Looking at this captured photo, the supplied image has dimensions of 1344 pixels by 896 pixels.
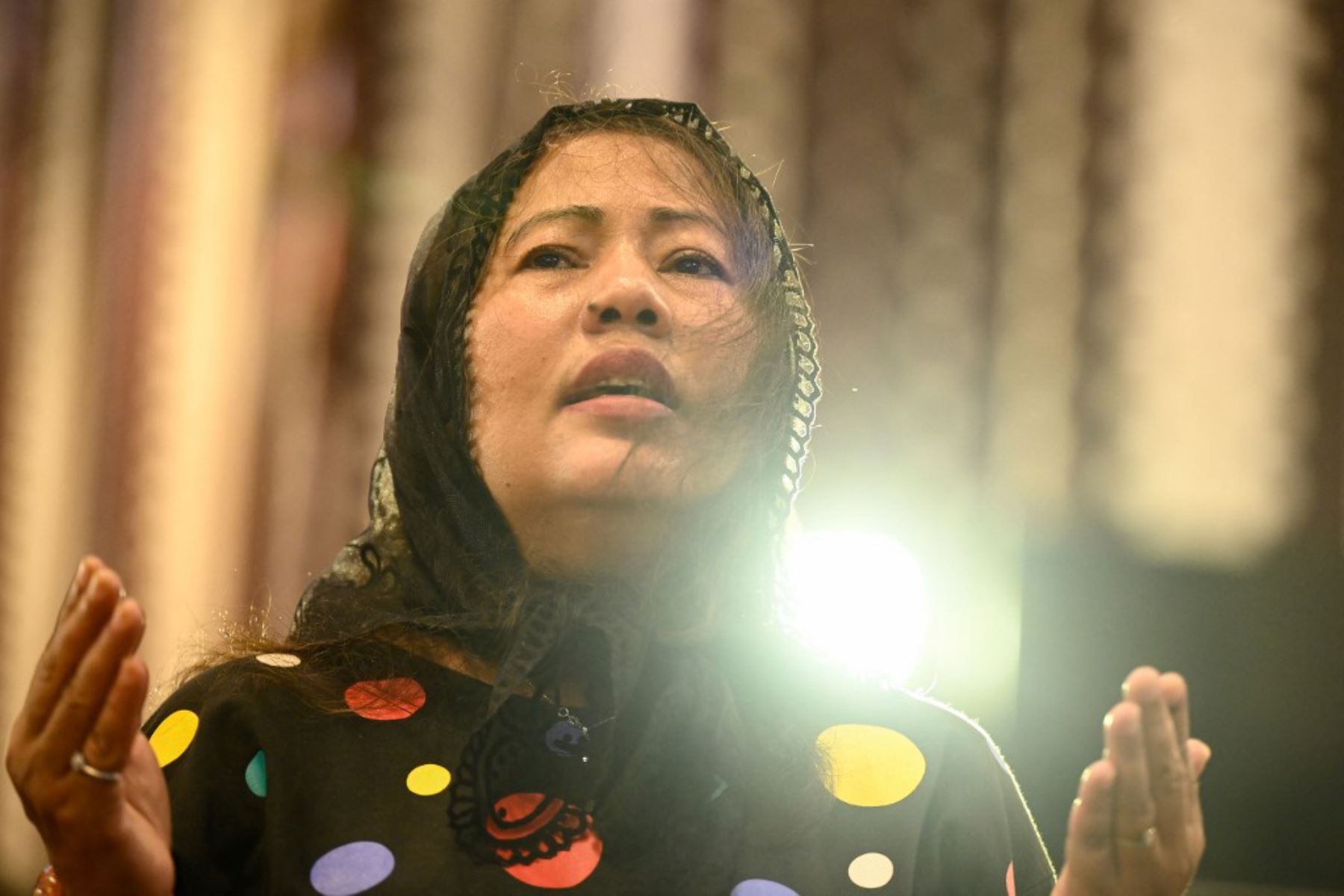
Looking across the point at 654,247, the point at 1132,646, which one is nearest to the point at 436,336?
the point at 654,247

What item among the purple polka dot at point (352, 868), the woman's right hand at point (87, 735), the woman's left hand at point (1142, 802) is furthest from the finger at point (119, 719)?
the woman's left hand at point (1142, 802)

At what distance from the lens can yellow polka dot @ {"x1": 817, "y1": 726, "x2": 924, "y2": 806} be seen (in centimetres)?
134

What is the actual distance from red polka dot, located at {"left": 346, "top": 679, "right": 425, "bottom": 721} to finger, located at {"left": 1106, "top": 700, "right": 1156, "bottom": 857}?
640mm

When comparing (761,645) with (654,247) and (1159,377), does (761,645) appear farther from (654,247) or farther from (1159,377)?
(1159,377)

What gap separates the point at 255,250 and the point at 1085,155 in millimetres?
1664

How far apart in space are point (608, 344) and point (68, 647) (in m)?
0.57

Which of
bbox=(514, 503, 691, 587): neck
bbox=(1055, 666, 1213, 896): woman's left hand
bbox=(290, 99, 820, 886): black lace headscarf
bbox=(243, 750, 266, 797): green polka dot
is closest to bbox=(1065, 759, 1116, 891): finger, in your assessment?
bbox=(1055, 666, 1213, 896): woman's left hand

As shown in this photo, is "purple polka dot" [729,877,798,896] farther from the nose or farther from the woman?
the nose

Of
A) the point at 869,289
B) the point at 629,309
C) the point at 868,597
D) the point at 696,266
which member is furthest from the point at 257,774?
the point at 869,289

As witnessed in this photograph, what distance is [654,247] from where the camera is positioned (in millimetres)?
1490

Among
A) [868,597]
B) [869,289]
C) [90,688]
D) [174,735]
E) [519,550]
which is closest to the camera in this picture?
[90,688]

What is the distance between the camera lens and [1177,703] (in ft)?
3.45

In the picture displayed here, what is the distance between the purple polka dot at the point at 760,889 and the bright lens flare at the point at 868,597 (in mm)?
458

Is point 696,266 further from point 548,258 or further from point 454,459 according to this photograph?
point 454,459
